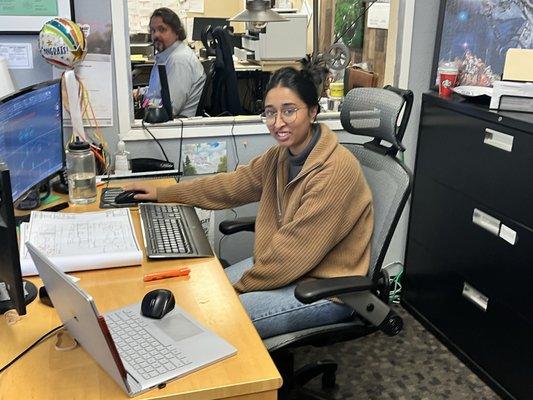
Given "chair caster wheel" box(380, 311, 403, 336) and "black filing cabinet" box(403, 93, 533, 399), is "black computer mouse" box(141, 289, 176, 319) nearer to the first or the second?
"chair caster wheel" box(380, 311, 403, 336)

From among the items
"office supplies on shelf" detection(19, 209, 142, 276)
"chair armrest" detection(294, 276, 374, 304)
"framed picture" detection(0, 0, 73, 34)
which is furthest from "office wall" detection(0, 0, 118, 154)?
"chair armrest" detection(294, 276, 374, 304)

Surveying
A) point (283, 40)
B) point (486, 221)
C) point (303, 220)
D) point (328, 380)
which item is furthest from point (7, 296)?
point (283, 40)

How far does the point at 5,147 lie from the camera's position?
170 cm

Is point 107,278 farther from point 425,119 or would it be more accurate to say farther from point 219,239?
point 425,119

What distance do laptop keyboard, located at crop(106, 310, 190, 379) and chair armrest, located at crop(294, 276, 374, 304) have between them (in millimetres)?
436

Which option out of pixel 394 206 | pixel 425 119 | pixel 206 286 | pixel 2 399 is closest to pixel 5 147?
pixel 206 286

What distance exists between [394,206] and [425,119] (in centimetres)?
99

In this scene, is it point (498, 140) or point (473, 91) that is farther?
point (473, 91)

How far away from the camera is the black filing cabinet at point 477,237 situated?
2018mm

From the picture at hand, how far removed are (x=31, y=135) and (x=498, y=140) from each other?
5.30 feet

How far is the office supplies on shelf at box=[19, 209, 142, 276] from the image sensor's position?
4.99 ft

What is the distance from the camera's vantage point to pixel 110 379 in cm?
109

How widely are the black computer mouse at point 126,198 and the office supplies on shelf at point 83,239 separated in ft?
0.35

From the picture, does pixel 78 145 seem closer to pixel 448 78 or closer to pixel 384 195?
pixel 384 195
